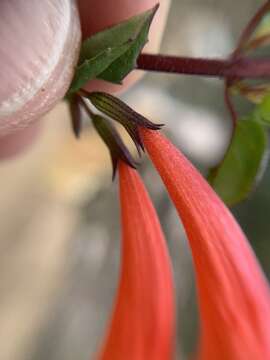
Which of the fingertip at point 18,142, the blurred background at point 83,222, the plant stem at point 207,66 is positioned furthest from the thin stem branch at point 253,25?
the blurred background at point 83,222

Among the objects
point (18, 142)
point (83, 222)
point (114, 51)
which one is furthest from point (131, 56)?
point (83, 222)

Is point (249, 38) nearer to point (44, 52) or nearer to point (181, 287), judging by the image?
point (44, 52)

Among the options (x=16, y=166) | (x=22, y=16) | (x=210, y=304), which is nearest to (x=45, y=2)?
(x=22, y=16)

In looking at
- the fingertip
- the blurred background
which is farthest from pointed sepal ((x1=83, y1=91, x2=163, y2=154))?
the blurred background

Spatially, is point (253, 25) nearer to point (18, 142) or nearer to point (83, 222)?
point (18, 142)

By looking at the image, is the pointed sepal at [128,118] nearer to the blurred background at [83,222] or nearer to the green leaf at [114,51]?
the green leaf at [114,51]

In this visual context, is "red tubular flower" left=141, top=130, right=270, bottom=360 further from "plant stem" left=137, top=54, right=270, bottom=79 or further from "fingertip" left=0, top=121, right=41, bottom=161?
"fingertip" left=0, top=121, right=41, bottom=161
